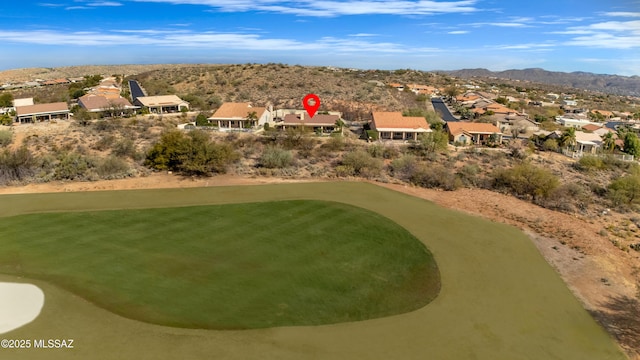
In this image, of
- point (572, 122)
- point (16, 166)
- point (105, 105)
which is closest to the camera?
point (16, 166)

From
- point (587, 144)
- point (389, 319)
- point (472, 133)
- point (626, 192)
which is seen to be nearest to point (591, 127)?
point (587, 144)

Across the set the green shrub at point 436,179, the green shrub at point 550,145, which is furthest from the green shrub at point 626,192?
the green shrub at point 550,145

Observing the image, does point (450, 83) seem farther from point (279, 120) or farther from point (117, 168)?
point (117, 168)

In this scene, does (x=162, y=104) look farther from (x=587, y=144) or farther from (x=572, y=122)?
(x=572, y=122)

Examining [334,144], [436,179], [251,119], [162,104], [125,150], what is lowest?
[436,179]

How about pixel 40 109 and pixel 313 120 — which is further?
pixel 40 109

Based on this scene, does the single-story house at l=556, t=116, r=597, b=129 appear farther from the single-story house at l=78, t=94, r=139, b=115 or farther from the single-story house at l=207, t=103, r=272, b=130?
the single-story house at l=78, t=94, r=139, b=115

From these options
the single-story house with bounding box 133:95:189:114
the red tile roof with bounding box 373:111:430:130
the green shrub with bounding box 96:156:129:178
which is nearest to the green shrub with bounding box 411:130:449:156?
the red tile roof with bounding box 373:111:430:130
